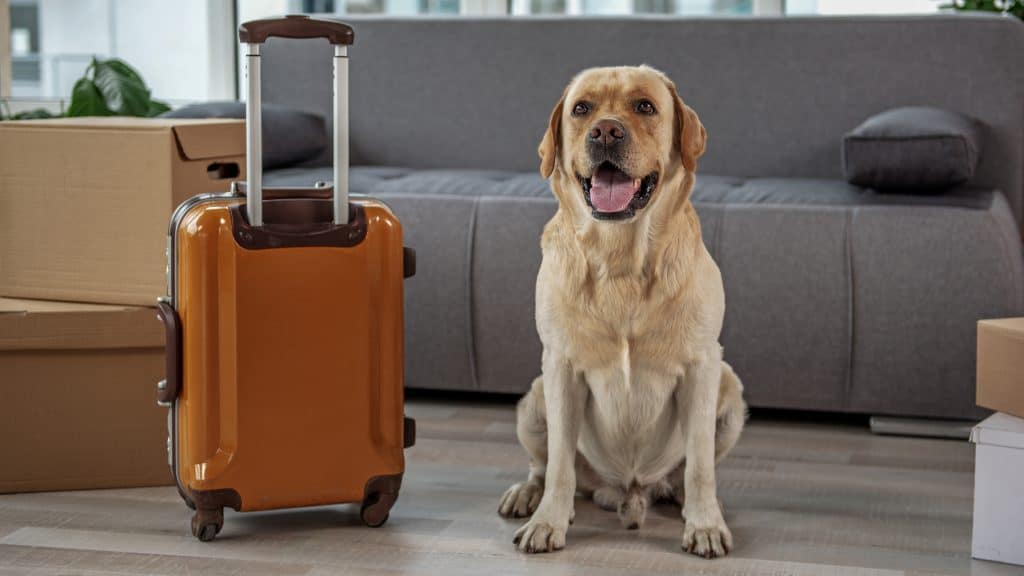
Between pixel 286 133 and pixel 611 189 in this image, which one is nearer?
pixel 611 189

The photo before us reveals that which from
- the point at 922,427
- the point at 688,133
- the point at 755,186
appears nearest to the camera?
the point at 688,133

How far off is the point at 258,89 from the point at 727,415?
3.21ft

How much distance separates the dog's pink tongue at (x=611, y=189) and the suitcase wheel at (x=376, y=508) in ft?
2.03

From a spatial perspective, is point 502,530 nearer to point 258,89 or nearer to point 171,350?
point 171,350

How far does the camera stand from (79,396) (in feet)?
7.52

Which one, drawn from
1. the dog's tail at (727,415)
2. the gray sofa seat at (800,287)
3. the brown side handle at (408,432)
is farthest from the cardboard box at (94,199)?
the dog's tail at (727,415)

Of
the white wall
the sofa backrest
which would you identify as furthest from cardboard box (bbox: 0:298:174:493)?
the white wall

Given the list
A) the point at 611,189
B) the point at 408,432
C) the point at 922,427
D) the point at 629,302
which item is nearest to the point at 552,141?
the point at 611,189

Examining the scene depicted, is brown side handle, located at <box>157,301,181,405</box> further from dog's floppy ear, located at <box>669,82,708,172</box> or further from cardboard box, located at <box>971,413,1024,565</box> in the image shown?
cardboard box, located at <box>971,413,1024,565</box>

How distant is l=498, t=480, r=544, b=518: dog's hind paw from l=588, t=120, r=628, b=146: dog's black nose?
68cm

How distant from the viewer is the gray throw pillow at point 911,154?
279 centimetres

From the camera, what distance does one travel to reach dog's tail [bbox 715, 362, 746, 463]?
7.07 feet

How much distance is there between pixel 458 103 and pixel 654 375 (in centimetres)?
185

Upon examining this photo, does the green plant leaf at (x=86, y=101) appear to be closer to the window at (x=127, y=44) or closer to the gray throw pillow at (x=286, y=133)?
the gray throw pillow at (x=286, y=133)
